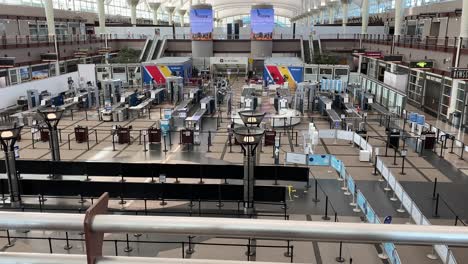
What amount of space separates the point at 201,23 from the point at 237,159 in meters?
31.7

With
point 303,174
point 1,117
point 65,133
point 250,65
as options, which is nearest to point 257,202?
point 303,174

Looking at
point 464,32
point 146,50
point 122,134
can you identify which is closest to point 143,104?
point 122,134

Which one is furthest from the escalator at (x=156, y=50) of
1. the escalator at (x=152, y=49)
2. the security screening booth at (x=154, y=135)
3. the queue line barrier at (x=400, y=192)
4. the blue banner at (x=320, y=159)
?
the blue banner at (x=320, y=159)

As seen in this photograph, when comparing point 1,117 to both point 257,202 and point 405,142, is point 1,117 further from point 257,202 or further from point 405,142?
point 405,142

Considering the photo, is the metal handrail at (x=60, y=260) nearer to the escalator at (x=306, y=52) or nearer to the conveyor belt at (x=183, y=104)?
the conveyor belt at (x=183, y=104)

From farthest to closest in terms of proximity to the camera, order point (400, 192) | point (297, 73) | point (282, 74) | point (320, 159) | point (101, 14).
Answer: point (101, 14)
point (282, 74)
point (297, 73)
point (320, 159)
point (400, 192)

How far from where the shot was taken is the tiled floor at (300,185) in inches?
390

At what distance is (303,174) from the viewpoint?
44.0 feet

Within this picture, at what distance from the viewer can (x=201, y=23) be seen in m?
46.1

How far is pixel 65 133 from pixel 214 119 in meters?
8.49

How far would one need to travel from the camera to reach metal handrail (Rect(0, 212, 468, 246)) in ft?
4.68

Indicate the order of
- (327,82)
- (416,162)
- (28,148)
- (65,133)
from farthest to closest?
(327,82) < (65,133) < (28,148) < (416,162)

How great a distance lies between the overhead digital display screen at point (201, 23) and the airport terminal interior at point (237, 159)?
12.1ft

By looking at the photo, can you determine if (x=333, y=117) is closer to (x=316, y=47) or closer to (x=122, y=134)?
(x=122, y=134)
